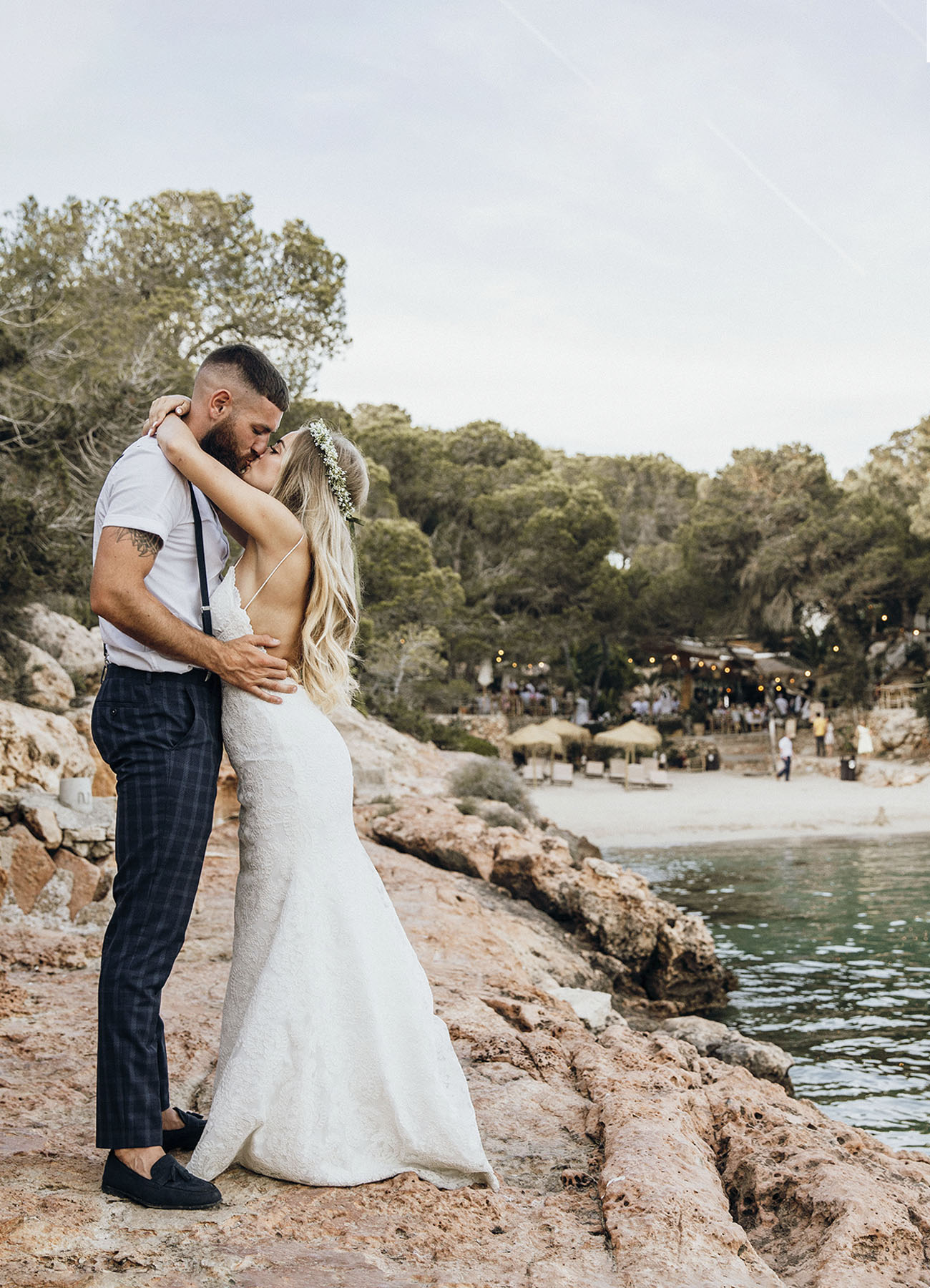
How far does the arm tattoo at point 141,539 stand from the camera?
7.99ft

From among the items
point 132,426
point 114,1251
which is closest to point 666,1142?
point 114,1251

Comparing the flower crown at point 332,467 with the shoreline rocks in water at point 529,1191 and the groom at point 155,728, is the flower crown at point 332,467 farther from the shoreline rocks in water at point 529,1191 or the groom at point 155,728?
the shoreline rocks in water at point 529,1191

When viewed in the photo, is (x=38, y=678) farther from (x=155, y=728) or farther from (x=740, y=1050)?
(x=155, y=728)

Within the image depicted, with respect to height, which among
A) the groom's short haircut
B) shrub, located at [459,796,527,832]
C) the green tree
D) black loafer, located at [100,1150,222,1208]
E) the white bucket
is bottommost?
shrub, located at [459,796,527,832]

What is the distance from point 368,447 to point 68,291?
1407 cm

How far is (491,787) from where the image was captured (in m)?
14.6

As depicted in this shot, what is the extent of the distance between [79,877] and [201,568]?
3668 millimetres

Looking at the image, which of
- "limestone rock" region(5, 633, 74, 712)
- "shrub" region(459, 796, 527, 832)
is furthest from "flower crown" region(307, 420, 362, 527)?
"shrub" region(459, 796, 527, 832)

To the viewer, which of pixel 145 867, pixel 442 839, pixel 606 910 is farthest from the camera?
pixel 442 839

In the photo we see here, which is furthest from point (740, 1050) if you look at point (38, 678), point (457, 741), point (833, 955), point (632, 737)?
point (632, 737)

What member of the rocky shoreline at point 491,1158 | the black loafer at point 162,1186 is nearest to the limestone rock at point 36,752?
the rocky shoreline at point 491,1158

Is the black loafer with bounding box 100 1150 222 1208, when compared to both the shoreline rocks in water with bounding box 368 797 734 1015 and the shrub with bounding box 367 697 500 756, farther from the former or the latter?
the shrub with bounding box 367 697 500 756

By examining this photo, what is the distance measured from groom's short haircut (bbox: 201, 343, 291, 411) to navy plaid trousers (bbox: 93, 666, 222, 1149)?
0.72 meters

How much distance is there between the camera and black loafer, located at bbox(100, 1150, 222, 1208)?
228 centimetres
